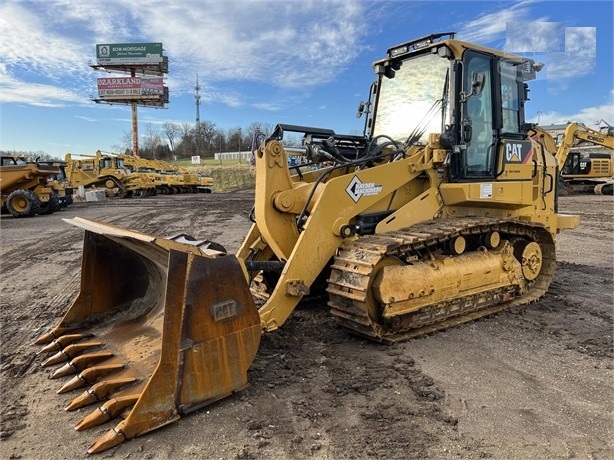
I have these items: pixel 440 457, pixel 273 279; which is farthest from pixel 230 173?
pixel 440 457

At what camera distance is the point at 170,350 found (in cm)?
308

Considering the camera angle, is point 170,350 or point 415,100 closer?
point 170,350

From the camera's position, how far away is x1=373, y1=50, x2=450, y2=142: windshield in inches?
214

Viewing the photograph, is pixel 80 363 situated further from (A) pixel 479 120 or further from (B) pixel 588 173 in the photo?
(B) pixel 588 173

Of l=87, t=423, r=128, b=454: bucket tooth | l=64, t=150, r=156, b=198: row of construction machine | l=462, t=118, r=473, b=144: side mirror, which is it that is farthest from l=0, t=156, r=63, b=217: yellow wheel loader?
l=87, t=423, r=128, b=454: bucket tooth

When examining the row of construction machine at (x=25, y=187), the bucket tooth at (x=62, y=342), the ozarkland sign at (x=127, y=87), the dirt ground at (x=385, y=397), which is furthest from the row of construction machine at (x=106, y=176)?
the ozarkland sign at (x=127, y=87)

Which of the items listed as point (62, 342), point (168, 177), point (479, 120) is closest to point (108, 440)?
point (62, 342)

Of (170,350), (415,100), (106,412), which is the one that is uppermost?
(415,100)

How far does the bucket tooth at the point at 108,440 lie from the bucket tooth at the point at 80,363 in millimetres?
967

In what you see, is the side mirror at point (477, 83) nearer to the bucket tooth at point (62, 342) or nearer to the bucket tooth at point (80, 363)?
the bucket tooth at point (80, 363)

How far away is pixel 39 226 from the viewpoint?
14539 mm

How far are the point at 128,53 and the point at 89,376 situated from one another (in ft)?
216

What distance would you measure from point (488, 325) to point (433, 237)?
1.25 meters

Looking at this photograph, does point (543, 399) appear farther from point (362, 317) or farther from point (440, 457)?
point (362, 317)
